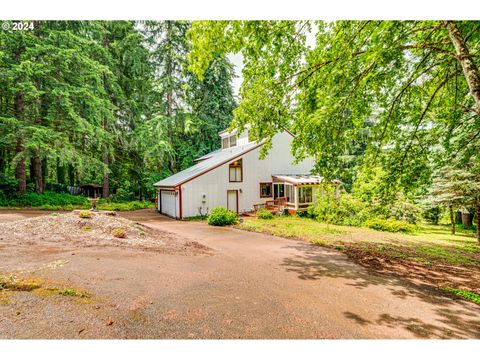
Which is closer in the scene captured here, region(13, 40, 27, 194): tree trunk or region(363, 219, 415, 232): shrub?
region(13, 40, 27, 194): tree trunk

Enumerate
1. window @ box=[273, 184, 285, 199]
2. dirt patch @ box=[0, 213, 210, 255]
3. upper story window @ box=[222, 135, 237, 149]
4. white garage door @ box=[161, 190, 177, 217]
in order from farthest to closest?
upper story window @ box=[222, 135, 237, 149] < window @ box=[273, 184, 285, 199] < white garage door @ box=[161, 190, 177, 217] < dirt patch @ box=[0, 213, 210, 255]

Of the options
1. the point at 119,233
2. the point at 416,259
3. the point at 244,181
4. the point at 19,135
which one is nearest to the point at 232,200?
the point at 244,181

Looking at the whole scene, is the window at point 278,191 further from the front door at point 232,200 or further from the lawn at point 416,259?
the lawn at point 416,259

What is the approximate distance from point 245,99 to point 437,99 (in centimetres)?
548

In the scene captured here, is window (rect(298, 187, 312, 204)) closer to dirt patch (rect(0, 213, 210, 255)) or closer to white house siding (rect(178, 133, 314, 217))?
white house siding (rect(178, 133, 314, 217))

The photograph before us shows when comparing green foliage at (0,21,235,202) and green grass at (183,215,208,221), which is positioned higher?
green foliage at (0,21,235,202)

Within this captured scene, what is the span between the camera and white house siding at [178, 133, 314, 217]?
14.4 metres

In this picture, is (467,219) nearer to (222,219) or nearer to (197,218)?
(222,219)

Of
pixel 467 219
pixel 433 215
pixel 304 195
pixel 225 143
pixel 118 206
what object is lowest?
pixel 467 219

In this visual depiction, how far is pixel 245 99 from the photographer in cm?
687

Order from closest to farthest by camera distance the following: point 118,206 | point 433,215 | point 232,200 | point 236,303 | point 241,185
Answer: point 236,303 < point 232,200 < point 241,185 < point 433,215 < point 118,206

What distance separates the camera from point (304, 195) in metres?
16.1

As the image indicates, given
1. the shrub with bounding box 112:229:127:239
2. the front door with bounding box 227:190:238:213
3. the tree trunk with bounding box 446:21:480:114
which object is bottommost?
the shrub with bounding box 112:229:127:239

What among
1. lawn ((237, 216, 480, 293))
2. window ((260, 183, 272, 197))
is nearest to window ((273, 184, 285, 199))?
window ((260, 183, 272, 197))
